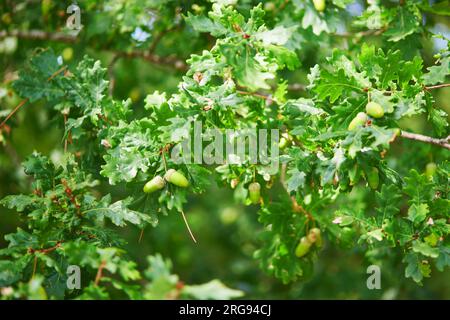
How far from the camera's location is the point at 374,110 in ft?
5.77

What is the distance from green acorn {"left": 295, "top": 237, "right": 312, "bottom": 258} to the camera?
5.78 feet

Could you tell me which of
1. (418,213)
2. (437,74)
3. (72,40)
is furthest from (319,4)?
(72,40)

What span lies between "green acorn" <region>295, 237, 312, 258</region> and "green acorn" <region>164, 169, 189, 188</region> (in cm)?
44

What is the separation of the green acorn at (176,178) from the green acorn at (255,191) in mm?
254

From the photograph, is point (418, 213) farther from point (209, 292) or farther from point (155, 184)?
point (155, 184)

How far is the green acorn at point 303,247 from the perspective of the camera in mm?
1761

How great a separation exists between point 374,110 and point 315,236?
0.45 meters

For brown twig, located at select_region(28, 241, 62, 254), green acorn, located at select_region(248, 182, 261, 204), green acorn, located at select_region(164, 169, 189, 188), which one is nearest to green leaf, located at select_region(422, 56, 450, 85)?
green acorn, located at select_region(248, 182, 261, 204)

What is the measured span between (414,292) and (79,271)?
2.80m

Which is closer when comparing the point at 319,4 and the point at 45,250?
the point at 45,250

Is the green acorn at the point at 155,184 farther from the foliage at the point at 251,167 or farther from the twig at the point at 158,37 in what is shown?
the twig at the point at 158,37
